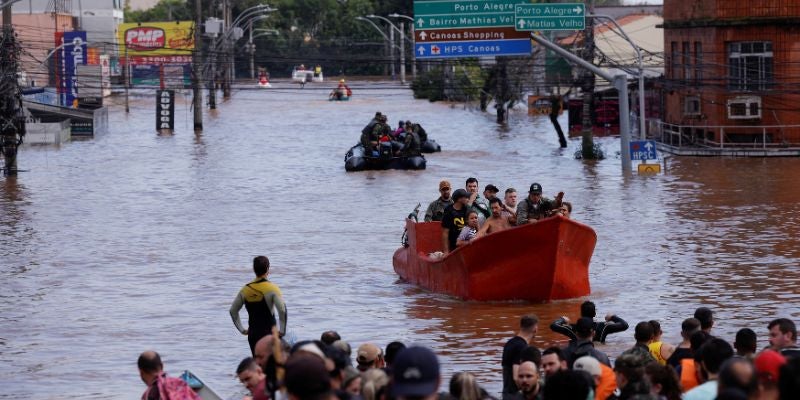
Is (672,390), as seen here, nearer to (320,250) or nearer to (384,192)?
(320,250)

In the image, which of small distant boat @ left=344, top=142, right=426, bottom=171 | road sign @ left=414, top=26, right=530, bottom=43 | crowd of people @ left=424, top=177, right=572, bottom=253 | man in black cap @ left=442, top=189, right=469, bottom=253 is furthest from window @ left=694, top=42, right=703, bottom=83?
man in black cap @ left=442, top=189, right=469, bottom=253

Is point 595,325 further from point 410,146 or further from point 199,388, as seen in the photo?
point 410,146

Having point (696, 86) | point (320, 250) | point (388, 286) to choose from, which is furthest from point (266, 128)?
point (388, 286)

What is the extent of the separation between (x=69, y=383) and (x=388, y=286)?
7.53m

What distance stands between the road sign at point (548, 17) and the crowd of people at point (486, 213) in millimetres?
20874

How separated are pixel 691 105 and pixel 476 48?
1014cm

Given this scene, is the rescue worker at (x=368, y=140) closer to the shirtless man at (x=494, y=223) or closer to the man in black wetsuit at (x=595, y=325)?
the shirtless man at (x=494, y=223)

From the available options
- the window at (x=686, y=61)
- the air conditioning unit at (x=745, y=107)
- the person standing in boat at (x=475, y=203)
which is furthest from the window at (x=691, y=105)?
the person standing in boat at (x=475, y=203)

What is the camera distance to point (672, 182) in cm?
3947

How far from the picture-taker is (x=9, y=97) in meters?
42.3

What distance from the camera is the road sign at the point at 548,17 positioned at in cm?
4022

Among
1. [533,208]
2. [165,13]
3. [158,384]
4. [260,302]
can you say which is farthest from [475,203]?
[165,13]

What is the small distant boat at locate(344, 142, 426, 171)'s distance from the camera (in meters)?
45.5

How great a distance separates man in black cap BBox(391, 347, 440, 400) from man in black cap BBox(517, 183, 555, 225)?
13055mm
